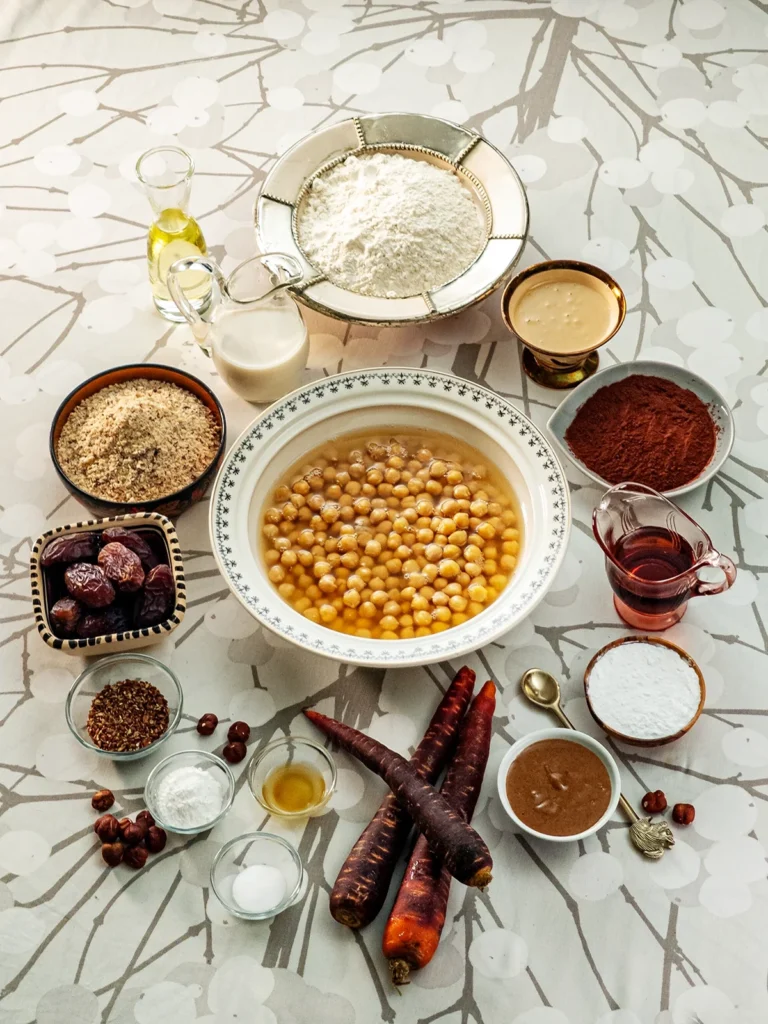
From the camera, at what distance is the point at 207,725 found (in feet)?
5.69

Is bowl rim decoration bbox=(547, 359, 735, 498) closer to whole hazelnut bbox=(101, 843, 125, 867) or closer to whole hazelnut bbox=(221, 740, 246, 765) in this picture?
whole hazelnut bbox=(221, 740, 246, 765)

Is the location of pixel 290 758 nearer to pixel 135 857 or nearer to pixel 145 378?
pixel 135 857

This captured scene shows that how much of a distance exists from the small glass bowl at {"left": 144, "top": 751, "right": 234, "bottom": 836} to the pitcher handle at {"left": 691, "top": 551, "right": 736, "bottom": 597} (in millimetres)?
871

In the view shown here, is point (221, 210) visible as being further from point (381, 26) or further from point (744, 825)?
point (744, 825)

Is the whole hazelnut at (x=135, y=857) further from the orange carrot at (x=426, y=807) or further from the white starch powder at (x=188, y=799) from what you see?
the orange carrot at (x=426, y=807)

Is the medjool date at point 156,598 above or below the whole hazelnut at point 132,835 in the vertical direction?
above

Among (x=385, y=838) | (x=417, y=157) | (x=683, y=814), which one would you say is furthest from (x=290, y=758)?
(x=417, y=157)

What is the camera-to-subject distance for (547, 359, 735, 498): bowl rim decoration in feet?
6.45

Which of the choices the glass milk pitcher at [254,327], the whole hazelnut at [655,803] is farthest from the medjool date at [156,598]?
the whole hazelnut at [655,803]

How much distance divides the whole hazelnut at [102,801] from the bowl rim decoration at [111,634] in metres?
0.25

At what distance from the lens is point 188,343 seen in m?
2.22

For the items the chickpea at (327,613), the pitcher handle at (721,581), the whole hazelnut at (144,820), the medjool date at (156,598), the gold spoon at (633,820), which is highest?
the pitcher handle at (721,581)

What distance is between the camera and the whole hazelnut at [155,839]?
5.32 ft

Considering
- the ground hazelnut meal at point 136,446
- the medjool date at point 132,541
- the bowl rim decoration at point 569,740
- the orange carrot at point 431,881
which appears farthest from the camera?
the ground hazelnut meal at point 136,446
